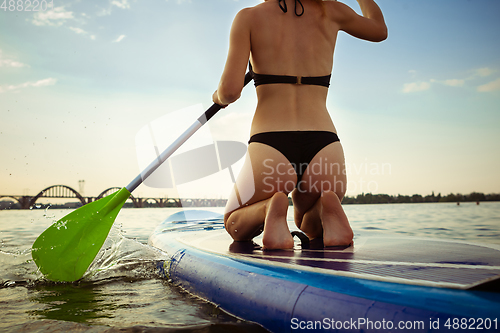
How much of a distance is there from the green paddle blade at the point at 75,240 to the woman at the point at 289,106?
1.20 metres

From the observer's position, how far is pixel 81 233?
2.39m

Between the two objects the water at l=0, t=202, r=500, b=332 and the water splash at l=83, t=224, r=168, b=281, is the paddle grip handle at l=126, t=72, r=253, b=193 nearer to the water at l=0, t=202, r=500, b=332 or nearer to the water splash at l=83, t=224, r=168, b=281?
the water splash at l=83, t=224, r=168, b=281

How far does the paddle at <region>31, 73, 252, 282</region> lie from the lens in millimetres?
2154

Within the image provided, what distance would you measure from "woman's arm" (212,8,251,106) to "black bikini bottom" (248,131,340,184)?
11.9 inches

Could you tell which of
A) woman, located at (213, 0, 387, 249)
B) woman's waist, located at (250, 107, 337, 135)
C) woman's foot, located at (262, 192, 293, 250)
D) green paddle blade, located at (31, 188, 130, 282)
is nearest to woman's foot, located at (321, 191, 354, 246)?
woman, located at (213, 0, 387, 249)

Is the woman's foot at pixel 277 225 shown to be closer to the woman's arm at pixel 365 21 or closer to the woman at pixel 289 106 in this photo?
the woman at pixel 289 106

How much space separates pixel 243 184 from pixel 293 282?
31.2 inches

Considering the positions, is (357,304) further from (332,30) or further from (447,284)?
(332,30)

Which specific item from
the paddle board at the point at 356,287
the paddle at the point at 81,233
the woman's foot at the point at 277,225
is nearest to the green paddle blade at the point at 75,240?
the paddle at the point at 81,233

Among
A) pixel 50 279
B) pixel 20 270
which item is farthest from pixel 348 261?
pixel 20 270

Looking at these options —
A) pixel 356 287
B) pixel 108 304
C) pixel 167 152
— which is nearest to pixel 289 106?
pixel 356 287

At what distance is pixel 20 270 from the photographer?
2.44 metres

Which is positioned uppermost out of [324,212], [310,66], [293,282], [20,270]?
[310,66]

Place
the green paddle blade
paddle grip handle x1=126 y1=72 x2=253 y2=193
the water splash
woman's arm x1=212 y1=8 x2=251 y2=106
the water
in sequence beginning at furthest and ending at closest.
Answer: paddle grip handle x1=126 y1=72 x2=253 y2=193, the water splash, the green paddle blade, woman's arm x1=212 y1=8 x2=251 y2=106, the water
